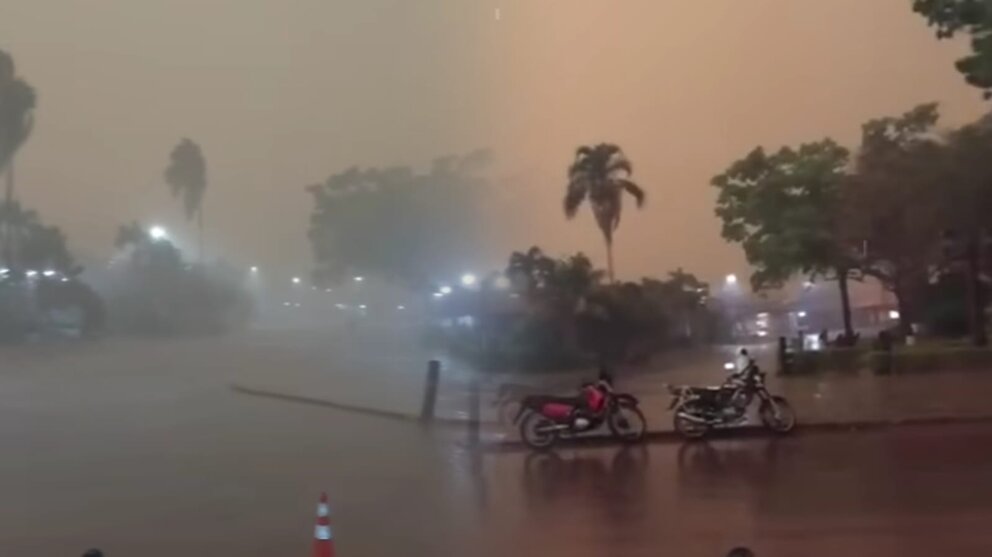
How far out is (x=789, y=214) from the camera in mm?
10570

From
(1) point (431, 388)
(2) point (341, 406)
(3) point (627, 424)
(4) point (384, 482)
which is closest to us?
(4) point (384, 482)

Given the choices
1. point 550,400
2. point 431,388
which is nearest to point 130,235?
point 431,388

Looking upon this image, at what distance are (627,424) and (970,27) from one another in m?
4.45

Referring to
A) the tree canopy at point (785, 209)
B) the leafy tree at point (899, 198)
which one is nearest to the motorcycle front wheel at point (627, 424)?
the tree canopy at point (785, 209)

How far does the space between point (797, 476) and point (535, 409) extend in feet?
8.82

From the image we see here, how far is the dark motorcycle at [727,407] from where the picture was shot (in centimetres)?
999

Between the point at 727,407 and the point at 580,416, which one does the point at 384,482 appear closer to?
the point at 580,416

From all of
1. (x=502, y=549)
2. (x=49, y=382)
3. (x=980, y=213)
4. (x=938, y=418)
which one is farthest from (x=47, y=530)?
(x=980, y=213)

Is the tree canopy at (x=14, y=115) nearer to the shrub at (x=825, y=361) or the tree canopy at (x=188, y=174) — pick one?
the tree canopy at (x=188, y=174)

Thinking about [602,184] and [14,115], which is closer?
[14,115]

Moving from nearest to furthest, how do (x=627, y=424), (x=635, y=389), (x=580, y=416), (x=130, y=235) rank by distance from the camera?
(x=130, y=235), (x=580, y=416), (x=627, y=424), (x=635, y=389)

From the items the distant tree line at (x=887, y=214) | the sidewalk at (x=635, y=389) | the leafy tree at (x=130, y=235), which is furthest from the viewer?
the distant tree line at (x=887, y=214)

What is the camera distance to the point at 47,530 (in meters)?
6.98

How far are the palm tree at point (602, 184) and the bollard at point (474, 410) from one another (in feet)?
4.83
